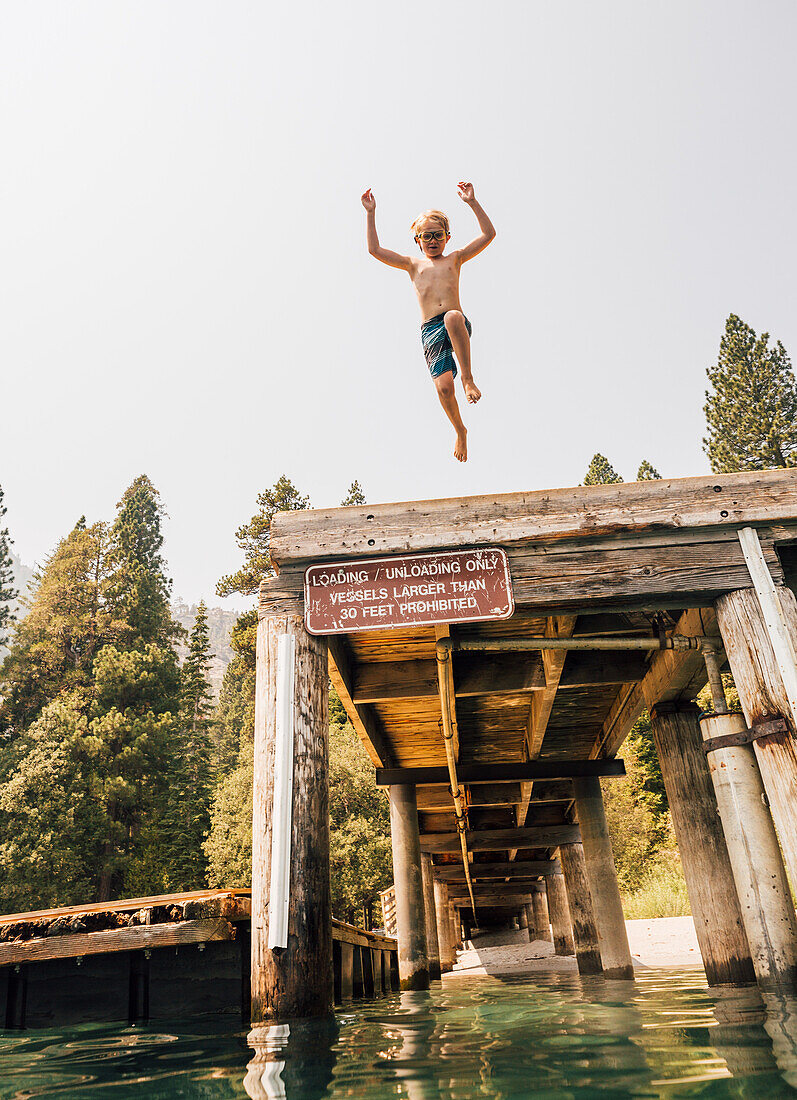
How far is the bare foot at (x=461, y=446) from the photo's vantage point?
597 cm

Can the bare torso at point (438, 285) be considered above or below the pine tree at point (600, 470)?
below

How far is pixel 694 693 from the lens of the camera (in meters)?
7.41

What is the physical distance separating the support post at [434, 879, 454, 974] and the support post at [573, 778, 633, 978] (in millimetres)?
9578

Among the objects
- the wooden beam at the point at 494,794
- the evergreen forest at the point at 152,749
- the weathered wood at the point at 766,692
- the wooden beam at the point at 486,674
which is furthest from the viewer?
the evergreen forest at the point at 152,749

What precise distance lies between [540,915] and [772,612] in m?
25.0

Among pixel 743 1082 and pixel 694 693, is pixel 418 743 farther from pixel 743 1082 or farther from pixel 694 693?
pixel 743 1082

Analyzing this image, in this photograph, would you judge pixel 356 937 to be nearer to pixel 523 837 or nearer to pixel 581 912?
pixel 581 912

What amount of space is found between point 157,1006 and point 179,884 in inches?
1222

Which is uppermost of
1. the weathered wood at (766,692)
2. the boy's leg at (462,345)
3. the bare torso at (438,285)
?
the bare torso at (438,285)

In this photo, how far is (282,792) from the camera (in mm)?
4363

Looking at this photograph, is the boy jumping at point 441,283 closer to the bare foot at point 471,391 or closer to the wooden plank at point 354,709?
the bare foot at point 471,391

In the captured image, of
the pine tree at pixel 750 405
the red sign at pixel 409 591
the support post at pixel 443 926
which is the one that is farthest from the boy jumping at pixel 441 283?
the pine tree at pixel 750 405

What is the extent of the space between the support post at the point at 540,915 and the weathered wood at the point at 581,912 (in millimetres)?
11437

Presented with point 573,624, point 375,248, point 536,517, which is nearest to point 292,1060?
point 536,517
